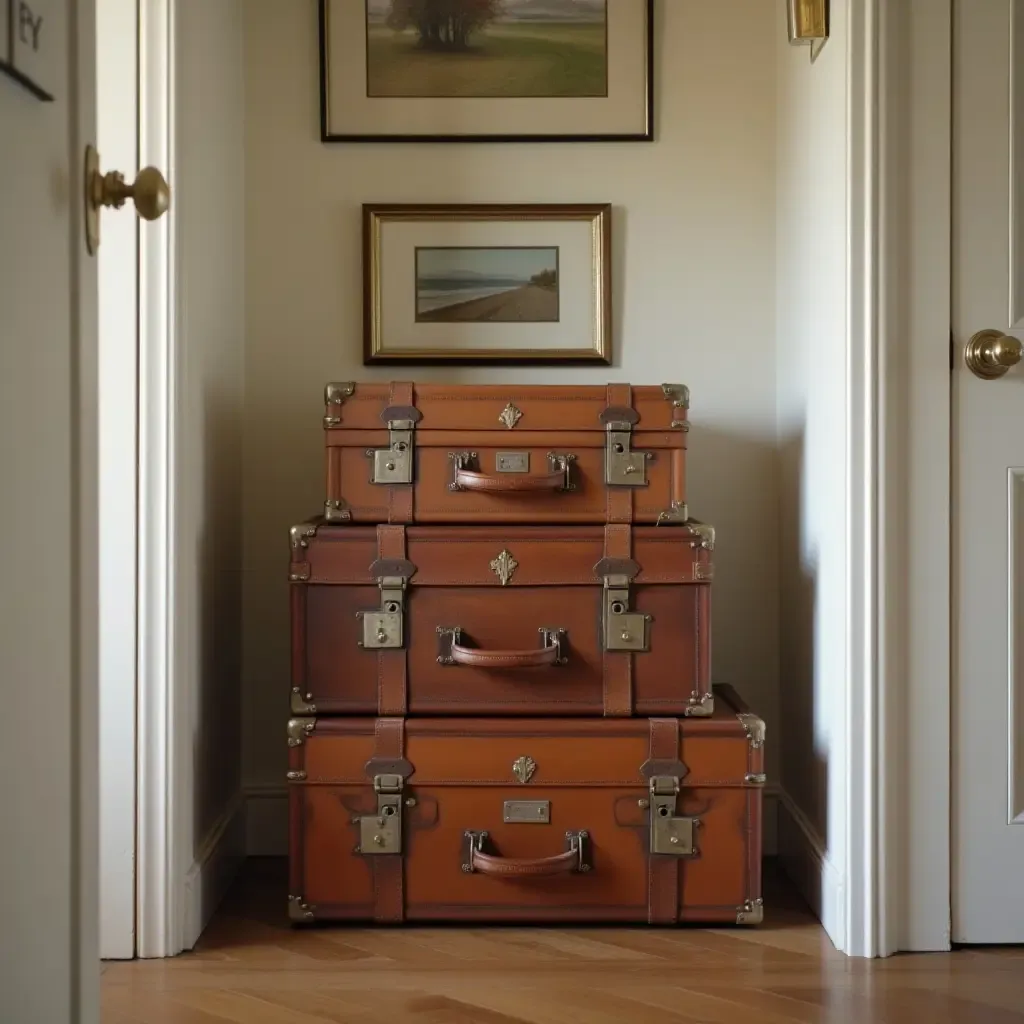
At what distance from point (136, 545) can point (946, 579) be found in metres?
1.37

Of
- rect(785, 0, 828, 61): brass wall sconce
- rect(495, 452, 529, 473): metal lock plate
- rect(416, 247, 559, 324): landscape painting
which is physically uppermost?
rect(785, 0, 828, 61): brass wall sconce

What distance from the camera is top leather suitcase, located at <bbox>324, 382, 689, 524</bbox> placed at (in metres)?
2.15

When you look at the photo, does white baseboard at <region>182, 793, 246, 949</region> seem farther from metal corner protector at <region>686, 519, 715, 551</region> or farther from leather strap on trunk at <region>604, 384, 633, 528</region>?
metal corner protector at <region>686, 519, 715, 551</region>

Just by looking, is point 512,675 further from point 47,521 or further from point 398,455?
point 47,521

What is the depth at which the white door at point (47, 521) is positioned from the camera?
922 millimetres

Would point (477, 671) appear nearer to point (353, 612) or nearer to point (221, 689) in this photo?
point (353, 612)

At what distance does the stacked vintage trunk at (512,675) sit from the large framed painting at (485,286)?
43cm

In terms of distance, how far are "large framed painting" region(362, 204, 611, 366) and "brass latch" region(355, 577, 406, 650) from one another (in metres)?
0.65

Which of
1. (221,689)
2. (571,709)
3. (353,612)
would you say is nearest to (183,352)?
(353,612)

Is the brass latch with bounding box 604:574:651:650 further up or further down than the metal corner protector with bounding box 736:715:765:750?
further up

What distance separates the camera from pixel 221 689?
2.38m

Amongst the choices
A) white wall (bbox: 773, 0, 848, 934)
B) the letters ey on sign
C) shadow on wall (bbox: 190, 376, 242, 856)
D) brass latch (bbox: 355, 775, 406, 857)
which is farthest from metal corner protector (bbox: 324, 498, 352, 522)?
the letters ey on sign

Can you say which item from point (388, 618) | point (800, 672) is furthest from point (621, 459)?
point (800, 672)

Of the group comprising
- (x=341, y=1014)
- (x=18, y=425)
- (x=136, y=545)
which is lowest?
(x=341, y=1014)
